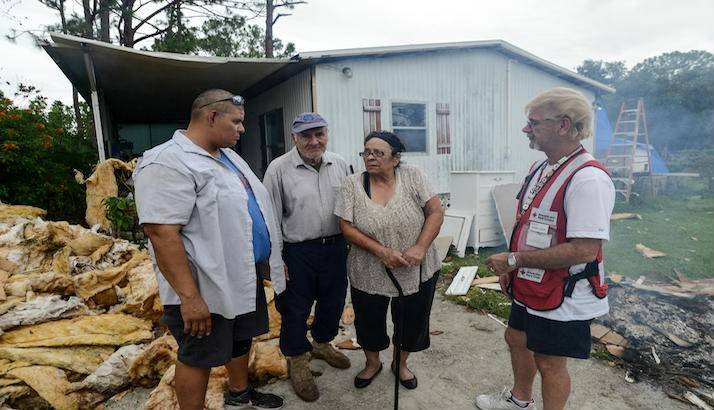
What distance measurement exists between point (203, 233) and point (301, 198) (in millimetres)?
901

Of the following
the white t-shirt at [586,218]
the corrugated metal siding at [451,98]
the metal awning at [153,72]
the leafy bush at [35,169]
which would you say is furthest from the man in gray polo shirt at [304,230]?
the leafy bush at [35,169]

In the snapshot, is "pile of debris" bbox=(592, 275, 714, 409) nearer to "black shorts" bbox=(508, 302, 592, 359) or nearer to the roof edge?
"black shorts" bbox=(508, 302, 592, 359)

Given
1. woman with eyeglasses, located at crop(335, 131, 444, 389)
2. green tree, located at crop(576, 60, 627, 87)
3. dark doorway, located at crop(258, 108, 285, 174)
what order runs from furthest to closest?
green tree, located at crop(576, 60, 627, 87) → dark doorway, located at crop(258, 108, 285, 174) → woman with eyeglasses, located at crop(335, 131, 444, 389)

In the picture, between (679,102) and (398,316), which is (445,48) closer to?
(398,316)

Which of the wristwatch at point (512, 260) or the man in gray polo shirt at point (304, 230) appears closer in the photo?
the wristwatch at point (512, 260)

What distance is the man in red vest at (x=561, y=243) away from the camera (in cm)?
172

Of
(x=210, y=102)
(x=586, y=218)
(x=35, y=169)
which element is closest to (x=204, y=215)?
(x=210, y=102)

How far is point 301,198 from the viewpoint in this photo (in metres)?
2.65

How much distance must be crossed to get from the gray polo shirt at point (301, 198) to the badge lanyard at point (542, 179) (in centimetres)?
122

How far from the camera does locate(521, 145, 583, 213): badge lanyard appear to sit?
6.15 ft

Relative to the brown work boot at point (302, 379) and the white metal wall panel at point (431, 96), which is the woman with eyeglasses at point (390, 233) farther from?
the white metal wall panel at point (431, 96)

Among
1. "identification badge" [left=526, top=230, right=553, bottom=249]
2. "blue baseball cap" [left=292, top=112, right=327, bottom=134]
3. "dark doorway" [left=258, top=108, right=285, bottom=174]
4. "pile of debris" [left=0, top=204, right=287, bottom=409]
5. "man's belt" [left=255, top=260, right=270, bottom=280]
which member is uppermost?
"dark doorway" [left=258, top=108, right=285, bottom=174]

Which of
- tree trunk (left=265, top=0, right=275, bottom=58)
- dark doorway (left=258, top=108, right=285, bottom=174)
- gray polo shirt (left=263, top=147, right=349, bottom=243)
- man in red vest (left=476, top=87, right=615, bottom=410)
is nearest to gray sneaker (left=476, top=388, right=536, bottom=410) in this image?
man in red vest (left=476, top=87, right=615, bottom=410)

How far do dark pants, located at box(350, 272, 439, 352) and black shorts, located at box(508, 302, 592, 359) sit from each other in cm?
76
